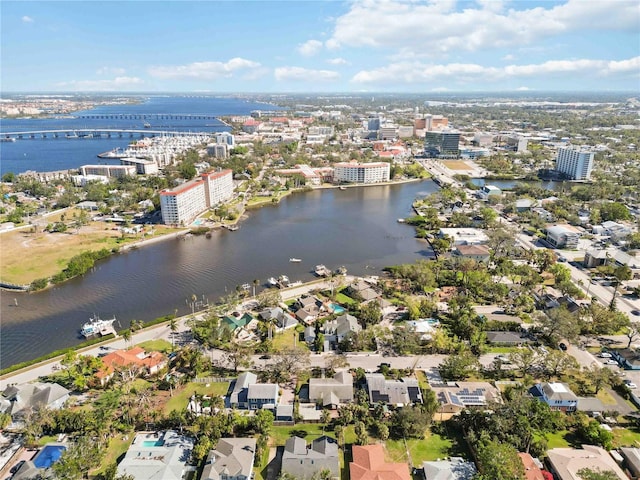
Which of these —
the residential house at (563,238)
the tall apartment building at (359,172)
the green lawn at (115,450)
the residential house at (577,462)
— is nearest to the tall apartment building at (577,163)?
the tall apartment building at (359,172)

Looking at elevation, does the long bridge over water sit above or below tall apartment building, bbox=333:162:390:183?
above

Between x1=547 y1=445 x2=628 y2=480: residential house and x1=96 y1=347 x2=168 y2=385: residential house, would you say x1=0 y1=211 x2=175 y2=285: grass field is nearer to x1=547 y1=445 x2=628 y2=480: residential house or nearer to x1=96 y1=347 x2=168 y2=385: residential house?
x1=96 y1=347 x2=168 y2=385: residential house

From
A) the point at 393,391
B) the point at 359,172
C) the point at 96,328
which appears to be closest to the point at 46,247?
the point at 96,328

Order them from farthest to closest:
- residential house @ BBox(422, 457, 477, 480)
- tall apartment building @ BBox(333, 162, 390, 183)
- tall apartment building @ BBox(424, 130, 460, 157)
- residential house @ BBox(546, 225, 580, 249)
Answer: tall apartment building @ BBox(424, 130, 460, 157), tall apartment building @ BBox(333, 162, 390, 183), residential house @ BBox(546, 225, 580, 249), residential house @ BBox(422, 457, 477, 480)

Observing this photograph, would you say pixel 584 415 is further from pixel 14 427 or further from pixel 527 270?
pixel 14 427

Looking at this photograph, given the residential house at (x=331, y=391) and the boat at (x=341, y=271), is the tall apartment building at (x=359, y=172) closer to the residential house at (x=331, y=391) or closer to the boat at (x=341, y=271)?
the boat at (x=341, y=271)

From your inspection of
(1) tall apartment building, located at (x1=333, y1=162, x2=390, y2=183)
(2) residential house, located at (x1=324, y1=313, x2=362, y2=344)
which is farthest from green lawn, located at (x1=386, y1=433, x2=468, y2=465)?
(1) tall apartment building, located at (x1=333, y1=162, x2=390, y2=183)

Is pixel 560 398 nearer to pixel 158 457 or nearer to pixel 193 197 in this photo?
pixel 158 457
